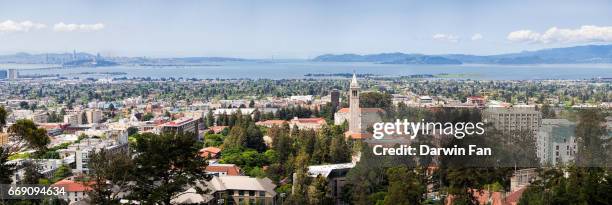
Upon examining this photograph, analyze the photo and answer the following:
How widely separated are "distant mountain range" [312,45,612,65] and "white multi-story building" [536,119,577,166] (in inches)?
3467

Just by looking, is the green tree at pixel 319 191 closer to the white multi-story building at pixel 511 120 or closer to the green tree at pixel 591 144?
the white multi-story building at pixel 511 120

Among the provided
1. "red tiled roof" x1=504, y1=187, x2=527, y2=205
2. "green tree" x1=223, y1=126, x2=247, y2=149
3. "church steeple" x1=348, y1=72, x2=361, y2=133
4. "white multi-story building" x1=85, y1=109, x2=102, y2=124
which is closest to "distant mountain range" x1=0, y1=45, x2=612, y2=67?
"white multi-story building" x1=85, y1=109, x2=102, y2=124

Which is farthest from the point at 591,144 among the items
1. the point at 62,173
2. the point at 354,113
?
the point at 354,113

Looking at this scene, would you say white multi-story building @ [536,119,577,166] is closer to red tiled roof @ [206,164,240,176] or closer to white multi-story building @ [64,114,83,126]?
red tiled roof @ [206,164,240,176]

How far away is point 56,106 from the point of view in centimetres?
4128

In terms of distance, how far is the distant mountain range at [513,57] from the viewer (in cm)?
9569

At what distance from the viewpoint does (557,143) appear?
28.1 ft

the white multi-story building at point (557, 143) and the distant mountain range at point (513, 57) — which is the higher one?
the distant mountain range at point (513, 57)

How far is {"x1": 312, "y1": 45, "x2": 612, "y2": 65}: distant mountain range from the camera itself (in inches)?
3767

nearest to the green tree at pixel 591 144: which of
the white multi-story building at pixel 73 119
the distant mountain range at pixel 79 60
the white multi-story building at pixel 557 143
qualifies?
the white multi-story building at pixel 557 143

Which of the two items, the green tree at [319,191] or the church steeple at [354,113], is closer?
the green tree at [319,191]

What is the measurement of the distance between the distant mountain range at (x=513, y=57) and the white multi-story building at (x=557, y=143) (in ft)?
289

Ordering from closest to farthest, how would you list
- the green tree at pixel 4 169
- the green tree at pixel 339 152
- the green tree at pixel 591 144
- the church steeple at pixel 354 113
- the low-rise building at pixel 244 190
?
the green tree at pixel 4 169 < the green tree at pixel 591 144 < the low-rise building at pixel 244 190 < the green tree at pixel 339 152 < the church steeple at pixel 354 113

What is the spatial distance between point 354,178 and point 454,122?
3.72 metres
